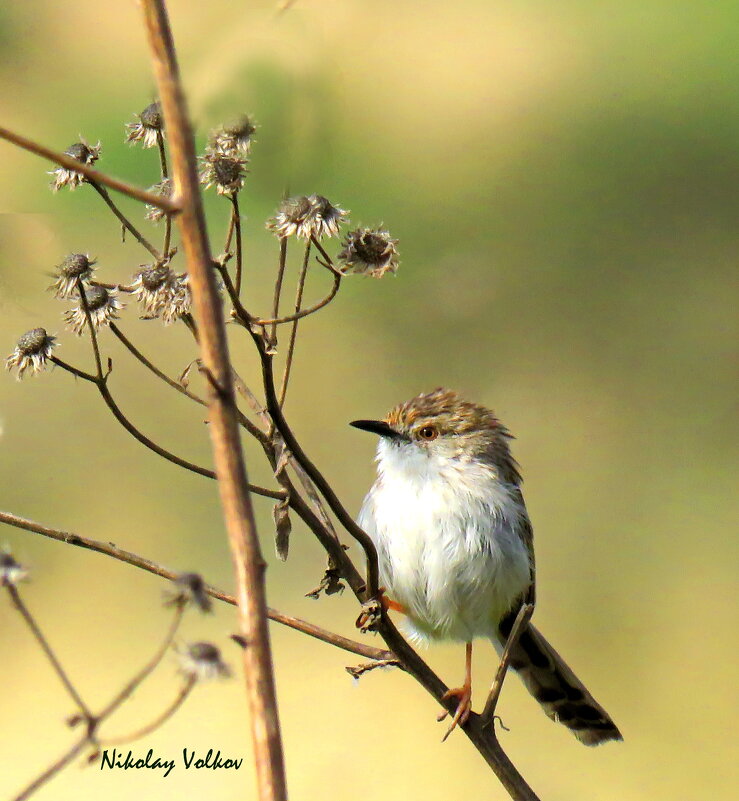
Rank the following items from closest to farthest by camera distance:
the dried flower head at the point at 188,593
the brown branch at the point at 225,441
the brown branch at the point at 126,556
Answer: the brown branch at the point at 225,441 → the dried flower head at the point at 188,593 → the brown branch at the point at 126,556

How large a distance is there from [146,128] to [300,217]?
52 centimetres

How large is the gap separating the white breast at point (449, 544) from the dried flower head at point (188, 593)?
2541mm

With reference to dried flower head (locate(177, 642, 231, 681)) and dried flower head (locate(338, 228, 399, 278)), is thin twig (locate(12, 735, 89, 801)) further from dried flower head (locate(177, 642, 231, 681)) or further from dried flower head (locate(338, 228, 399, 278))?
dried flower head (locate(338, 228, 399, 278))

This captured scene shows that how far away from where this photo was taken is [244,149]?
6.37 feet

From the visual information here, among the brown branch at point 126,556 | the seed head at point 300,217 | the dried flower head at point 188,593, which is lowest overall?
the dried flower head at point 188,593

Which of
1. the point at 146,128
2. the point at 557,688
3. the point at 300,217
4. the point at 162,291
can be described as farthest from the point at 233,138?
the point at 557,688

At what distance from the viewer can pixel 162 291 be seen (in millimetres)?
2039

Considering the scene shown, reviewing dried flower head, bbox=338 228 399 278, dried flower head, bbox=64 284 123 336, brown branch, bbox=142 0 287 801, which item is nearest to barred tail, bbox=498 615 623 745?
dried flower head, bbox=338 228 399 278

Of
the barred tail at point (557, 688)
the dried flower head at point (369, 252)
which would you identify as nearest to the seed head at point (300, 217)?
the dried flower head at point (369, 252)

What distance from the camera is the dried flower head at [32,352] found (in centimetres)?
217

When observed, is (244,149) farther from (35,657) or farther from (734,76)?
(734,76)

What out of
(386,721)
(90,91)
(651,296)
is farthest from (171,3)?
(386,721)

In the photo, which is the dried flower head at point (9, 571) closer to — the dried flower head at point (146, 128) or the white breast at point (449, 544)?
the dried flower head at point (146, 128)

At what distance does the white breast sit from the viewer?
3566mm
